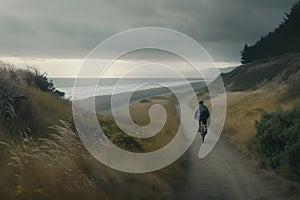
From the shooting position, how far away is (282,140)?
50.0ft

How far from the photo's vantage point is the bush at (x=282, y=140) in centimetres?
1333

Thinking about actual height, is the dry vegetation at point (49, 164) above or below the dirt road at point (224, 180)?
above

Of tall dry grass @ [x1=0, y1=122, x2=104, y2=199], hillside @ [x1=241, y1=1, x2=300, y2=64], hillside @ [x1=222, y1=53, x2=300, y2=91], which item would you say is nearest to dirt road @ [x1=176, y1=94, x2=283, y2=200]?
tall dry grass @ [x1=0, y1=122, x2=104, y2=199]

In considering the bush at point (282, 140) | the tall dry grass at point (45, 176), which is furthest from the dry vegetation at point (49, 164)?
the bush at point (282, 140)

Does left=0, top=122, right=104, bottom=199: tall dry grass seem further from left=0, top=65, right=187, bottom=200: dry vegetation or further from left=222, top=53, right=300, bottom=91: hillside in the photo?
left=222, top=53, right=300, bottom=91: hillside

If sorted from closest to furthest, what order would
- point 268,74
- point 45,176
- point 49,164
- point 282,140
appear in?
point 45,176
point 49,164
point 282,140
point 268,74

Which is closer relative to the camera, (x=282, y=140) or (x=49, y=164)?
(x=49, y=164)

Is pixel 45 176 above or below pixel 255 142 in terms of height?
below

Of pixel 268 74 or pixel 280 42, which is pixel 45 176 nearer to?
pixel 268 74

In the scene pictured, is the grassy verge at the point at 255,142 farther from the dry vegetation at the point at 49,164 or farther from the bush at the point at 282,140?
the dry vegetation at the point at 49,164

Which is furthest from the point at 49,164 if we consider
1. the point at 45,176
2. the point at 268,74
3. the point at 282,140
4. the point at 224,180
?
the point at 268,74

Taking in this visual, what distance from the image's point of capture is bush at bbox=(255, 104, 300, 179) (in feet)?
43.7

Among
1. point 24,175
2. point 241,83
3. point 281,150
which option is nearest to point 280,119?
point 281,150

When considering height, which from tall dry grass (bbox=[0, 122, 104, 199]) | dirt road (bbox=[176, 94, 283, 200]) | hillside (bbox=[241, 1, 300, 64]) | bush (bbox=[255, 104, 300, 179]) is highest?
hillside (bbox=[241, 1, 300, 64])
